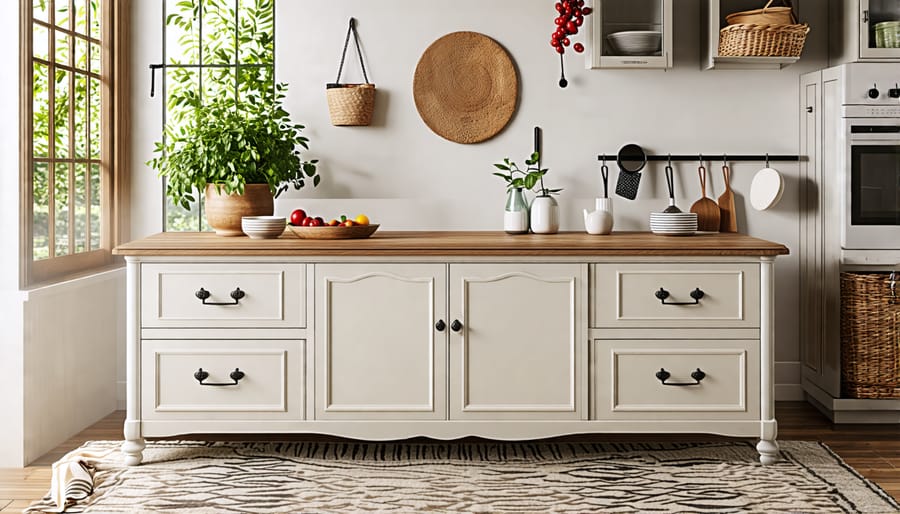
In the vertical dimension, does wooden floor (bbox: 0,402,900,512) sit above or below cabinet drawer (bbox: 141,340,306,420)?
below

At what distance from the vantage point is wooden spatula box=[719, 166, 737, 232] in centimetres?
403

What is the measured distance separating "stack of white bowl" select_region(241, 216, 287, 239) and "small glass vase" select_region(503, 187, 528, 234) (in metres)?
0.93

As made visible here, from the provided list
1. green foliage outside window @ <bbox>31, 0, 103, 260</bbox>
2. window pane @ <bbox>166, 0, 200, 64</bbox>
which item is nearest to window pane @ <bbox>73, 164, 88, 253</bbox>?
green foliage outside window @ <bbox>31, 0, 103, 260</bbox>

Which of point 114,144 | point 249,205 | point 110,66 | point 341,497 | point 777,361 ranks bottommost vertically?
point 341,497

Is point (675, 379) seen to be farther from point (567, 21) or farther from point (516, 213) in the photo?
point (567, 21)

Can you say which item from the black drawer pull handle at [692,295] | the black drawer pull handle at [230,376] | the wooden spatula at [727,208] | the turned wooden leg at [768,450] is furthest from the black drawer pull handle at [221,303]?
the wooden spatula at [727,208]

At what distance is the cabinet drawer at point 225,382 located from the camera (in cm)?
326

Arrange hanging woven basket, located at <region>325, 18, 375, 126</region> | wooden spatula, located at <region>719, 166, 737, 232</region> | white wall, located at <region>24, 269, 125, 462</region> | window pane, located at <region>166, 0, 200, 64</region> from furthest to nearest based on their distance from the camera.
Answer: window pane, located at <region>166, 0, 200, 64</region>
wooden spatula, located at <region>719, 166, 737, 232</region>
hanging woven basket, located at <region>325, 18, 375, 126</region>
white wall, located at <region>24, 269, 125, 462</region>

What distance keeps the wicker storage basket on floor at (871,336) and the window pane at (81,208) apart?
328 centimetres

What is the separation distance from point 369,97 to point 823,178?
79.6 inches

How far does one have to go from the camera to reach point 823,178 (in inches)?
154

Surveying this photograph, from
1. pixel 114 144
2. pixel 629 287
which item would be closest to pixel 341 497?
pixel 629 287

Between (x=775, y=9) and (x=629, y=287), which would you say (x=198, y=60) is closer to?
(x=629, y=287)

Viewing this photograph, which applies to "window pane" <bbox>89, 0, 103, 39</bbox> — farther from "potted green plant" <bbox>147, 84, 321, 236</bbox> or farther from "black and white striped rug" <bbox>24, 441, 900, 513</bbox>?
"black and white striped rug" <bbox>24, 441, 900, 513</bbox>
